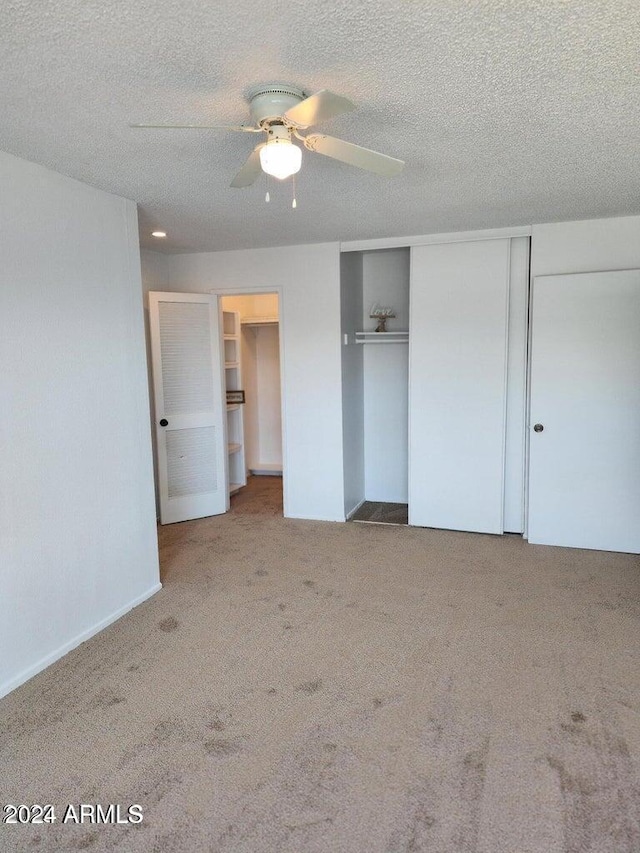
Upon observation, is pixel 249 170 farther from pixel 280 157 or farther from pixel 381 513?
pixel 381 513

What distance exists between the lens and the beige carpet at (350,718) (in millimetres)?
1800

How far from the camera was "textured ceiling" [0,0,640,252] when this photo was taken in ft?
4.96

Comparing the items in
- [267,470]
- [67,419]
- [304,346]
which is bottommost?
[267,470]

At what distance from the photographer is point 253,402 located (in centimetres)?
705

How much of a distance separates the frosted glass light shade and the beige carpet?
7.05ft

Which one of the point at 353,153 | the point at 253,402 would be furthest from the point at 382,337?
the point at 353,153

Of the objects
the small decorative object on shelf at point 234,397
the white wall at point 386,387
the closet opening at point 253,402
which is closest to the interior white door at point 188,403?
the closet opening at point 253,402

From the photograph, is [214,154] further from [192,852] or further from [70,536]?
[192,852]

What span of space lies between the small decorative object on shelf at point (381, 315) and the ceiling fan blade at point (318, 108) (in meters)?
3.45

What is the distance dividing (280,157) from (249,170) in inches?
11.2

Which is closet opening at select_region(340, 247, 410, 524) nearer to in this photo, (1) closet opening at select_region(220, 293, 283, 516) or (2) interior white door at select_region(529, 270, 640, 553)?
(1) closet opening at select_region(220, 293, 283, 516)

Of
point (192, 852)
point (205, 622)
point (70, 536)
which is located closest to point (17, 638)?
point (70, 536)

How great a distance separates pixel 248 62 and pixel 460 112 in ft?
2.82

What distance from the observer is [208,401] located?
508cm
